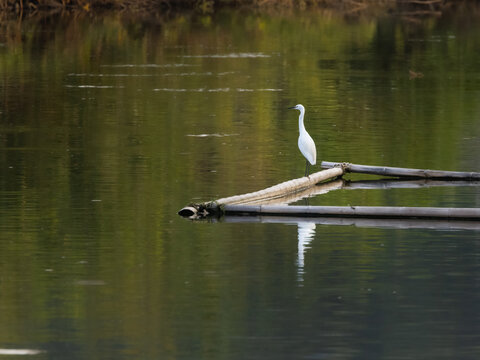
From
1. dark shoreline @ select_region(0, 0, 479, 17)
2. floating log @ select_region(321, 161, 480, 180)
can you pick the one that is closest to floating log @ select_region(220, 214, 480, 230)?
floating log @ select_region(321, 161, 480, 180)

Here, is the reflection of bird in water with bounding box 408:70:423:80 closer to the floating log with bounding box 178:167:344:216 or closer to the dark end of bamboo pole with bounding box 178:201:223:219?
the floating log with bounding box 178:167:344:216

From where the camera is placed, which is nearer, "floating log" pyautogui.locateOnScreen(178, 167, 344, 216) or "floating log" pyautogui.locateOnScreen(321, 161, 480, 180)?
"floating log" pyautogui.locateOnScreen(178, 167, 344, 216)

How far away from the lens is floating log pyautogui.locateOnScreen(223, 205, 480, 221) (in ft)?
50.6

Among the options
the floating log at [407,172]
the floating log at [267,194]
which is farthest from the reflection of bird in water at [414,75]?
the floating log at [267,194]

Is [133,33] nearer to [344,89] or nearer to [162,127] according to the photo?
[344,89]

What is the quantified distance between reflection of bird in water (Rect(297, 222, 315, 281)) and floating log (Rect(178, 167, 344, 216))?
996 millimetres

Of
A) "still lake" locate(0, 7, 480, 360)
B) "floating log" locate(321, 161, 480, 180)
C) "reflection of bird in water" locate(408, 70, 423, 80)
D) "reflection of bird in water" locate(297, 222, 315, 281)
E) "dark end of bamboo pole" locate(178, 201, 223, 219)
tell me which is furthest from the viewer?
"reflection of bird in water" locate(408, 70, 423, 80)

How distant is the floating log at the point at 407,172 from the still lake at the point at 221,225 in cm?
37

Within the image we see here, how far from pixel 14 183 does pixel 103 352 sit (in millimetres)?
8599

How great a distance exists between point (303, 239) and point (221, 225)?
1.18 metres

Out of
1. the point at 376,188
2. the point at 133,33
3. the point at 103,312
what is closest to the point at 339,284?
the point at 103,312

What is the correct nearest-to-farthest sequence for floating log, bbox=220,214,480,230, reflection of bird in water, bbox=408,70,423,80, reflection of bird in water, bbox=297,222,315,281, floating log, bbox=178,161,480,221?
reflection of bird in water, bbox=297,222,315,281, floating log, bbox=220,214,480,230, floating log, bbox=178,161,480,221, reflection of bird in water, bbox=408,70,423,80

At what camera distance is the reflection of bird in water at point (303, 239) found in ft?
44.1

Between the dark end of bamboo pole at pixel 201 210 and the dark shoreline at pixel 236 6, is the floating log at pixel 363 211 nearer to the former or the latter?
the dark end of bamboo pole at pixel 201 210
